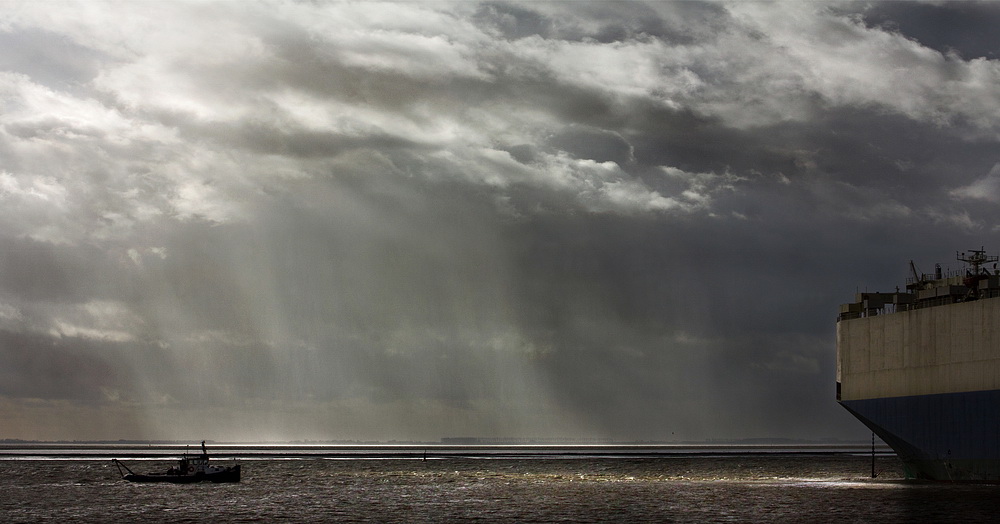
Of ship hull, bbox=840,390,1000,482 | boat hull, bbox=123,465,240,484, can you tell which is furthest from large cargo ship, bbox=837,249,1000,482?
boat hull, bbox=123,465,240,484

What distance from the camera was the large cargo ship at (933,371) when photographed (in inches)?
2810

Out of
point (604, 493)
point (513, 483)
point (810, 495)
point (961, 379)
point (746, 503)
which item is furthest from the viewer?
point (513, 483)

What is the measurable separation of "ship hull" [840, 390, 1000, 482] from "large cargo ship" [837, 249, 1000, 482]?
69 millimetres

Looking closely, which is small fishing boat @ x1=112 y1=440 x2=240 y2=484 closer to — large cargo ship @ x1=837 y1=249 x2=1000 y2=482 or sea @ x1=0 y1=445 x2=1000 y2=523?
sea @ x1=0 y1=445 x2=1000 y2=523

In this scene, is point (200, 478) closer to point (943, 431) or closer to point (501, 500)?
point (501, 500)

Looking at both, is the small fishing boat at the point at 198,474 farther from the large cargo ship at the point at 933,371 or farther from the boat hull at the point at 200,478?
the large cargo ship at the point at 933,371

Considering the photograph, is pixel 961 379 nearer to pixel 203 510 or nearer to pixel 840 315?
pixel 840 315

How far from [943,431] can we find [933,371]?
4.34 metres

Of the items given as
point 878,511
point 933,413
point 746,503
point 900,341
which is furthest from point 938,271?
point 746,503

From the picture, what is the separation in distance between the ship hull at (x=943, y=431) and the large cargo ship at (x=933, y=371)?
0.07 meters

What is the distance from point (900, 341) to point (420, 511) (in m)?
39.5

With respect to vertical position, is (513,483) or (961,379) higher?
(961,379)

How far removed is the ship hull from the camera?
233ft

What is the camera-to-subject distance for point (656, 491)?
10512cm
